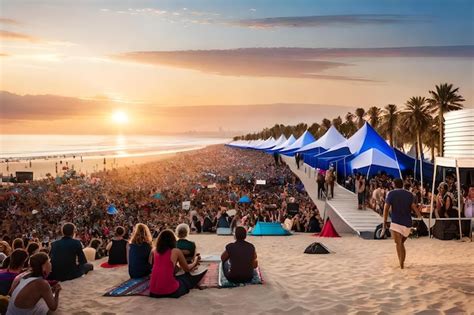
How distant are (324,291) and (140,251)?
2.87 meters

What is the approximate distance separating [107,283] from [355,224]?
949 centimetres

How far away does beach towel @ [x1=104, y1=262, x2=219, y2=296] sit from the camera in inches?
252

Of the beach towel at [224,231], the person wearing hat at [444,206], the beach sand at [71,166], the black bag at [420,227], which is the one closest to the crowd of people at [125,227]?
the beach towel at [224,231]

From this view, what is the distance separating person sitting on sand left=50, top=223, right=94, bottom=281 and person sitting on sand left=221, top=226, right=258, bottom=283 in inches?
94.5

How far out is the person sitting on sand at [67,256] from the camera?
272 inches

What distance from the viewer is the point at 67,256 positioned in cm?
711

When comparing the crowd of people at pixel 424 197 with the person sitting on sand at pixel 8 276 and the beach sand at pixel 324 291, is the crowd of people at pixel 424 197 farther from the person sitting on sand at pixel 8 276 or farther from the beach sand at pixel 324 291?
the person sitting on sand at pixel 8 276

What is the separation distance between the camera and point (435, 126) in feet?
210

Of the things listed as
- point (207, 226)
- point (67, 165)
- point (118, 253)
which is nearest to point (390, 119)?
point (67, 165)

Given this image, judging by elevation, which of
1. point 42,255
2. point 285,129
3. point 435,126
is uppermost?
point 285,129

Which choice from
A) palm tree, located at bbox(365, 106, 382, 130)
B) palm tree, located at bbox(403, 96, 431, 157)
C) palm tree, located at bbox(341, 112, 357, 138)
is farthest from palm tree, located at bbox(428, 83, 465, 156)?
palm tree, located at bbox(341, 112, 357, 138)

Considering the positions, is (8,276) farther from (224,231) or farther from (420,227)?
(420,227)

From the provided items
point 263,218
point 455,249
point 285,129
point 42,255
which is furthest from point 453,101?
point 285,129

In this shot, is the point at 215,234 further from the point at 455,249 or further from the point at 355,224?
the point at 455,249
